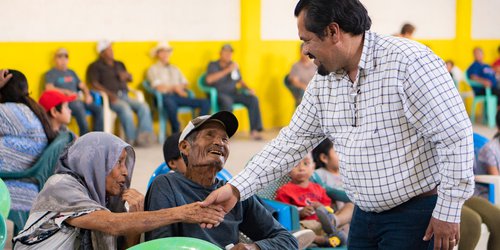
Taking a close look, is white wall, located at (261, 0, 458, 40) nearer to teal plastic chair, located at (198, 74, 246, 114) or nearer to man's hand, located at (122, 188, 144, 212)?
teal plastic chair, located at (198, 74, 246, 114)

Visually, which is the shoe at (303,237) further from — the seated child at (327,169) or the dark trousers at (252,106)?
the dark trousers at (252,106)

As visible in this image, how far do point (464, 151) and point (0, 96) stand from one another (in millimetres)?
3203

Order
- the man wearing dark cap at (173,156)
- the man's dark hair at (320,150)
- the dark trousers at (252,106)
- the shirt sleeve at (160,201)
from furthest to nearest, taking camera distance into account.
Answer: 1. the dark trousers at (252,106)
2. the man's dark hair at (320,150)
3. the man wearing dark cap at (173,156)
4. the shirt sleeve at (160,201)

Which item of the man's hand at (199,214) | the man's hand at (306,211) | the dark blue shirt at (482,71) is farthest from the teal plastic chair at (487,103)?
the man's hand at (199,214)

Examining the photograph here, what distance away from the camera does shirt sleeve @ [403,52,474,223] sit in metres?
2.45

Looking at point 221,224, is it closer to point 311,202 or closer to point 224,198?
point 224,198

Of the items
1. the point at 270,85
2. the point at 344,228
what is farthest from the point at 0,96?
the point at 270,85

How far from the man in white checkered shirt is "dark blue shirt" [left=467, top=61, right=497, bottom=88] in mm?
10044

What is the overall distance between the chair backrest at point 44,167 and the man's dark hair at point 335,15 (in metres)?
2.46

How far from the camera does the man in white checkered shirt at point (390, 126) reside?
2.47 metres

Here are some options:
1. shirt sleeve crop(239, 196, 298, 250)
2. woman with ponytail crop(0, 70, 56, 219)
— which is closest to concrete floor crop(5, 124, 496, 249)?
woman with ponytail crop(0, 70, 56, 219)

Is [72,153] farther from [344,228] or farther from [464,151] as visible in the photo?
[344,228]

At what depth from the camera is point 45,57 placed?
29.9ft

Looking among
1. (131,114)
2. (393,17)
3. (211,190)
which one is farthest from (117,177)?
(393,17)
